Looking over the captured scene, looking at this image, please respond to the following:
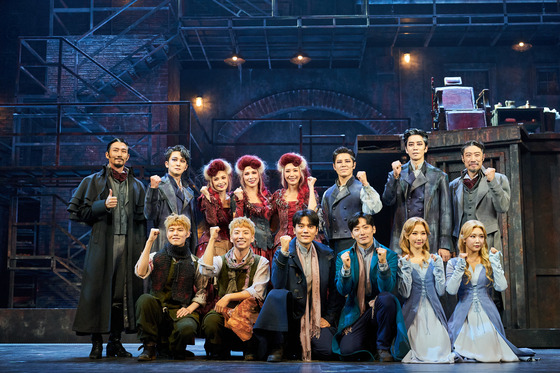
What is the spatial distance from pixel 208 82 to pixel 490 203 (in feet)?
34.1

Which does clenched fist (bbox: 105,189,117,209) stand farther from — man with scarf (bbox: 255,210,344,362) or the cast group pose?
man with scarf (bbox: 255,210,344,362)

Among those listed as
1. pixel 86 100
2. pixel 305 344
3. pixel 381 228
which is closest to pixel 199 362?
pixel 305 344

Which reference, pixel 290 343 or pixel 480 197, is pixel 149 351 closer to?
pixel 290 343

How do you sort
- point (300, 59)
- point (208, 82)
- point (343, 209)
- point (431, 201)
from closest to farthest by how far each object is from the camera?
point (343, 209)
point (431, 201)
point (300, 59)
point (208, 82)

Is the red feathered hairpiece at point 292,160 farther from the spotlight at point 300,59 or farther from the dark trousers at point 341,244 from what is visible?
the spotlight at point 300,59

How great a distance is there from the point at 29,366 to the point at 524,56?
44.0 ft

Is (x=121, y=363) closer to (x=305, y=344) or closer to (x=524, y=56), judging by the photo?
(x=305, y=344)

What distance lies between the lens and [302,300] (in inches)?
186

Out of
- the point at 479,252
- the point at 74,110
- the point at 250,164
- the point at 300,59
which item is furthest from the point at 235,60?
the point at 479,252

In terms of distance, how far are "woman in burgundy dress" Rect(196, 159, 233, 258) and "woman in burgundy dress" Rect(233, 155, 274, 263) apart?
13cm

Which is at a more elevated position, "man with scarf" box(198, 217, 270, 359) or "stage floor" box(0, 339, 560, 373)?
"man with scarf" box(198, 217, 270, 359)

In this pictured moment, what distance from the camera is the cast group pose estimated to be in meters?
4.59

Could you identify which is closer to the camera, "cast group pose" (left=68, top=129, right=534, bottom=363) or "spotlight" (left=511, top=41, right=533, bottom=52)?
"cast group pose" (left=68, top=129, right=534, bottom=363)

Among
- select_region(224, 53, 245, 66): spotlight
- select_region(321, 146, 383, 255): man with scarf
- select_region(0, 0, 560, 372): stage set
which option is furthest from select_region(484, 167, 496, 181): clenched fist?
select_region(224, 53, 245, 66): spotlight
